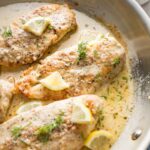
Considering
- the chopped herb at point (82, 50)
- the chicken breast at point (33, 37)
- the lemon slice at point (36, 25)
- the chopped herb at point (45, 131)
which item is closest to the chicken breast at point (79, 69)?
the chopped herb at point (82, 50)

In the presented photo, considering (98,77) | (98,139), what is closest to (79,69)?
(98,77)

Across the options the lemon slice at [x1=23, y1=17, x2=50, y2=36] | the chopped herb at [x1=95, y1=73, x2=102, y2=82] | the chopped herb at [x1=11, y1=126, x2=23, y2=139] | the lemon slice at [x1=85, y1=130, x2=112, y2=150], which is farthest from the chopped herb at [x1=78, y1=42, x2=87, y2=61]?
the chopped herb at [x1=11, y1=126, x2=23, y2=139]

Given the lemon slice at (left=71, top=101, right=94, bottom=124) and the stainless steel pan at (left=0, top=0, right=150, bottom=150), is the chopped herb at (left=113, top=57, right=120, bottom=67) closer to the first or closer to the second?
the stainless steel pan at (left=0, top=0, right=150, bottom=150)

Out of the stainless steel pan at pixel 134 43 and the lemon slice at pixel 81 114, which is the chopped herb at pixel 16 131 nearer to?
the lemon slice at pixel 81 114

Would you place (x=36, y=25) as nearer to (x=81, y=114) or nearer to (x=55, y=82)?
(x=55, y=82)

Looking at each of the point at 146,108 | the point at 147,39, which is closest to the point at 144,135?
the point at 146,108
